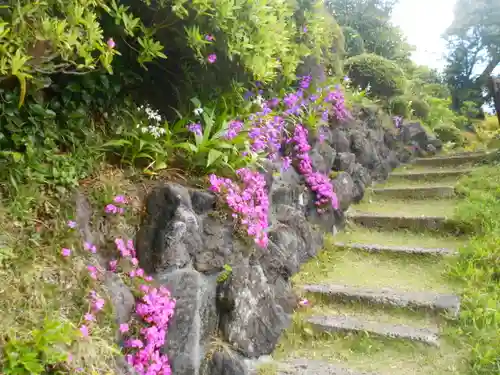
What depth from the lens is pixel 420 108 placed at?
8594 millimetres

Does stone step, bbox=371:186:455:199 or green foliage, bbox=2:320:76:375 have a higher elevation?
stone step, bbox=371:186:455:199

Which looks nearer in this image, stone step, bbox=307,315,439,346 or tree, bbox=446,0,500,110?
stone step, bbox=307,315,439,346

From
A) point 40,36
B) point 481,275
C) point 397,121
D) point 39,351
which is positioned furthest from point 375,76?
point 39,351

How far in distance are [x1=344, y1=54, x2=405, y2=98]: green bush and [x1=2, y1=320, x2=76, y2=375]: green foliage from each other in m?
6.63

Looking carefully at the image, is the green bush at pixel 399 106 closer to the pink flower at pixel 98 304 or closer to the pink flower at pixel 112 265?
the pink flower at pixel 112 265

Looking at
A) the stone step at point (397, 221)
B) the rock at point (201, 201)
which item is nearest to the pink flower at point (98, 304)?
the rock at point (201, 201)

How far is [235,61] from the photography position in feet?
10.7

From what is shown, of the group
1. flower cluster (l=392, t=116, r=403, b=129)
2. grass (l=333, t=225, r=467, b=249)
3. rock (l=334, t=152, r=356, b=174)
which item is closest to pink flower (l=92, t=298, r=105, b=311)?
grass (l=333, t=225, r=467, b=249)

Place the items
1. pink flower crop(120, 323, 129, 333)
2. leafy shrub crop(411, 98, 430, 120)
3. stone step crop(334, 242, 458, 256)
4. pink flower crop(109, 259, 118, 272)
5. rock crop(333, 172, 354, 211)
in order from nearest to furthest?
pink flower crop(120, 323, 129, 333)
pink flower crop(109, 259, 118, 272)
stone step crop(334, 242, 458, 256)
rock crop(333, 172, 354, 211)
leafy shrub crop(411, 98, 430, 120)

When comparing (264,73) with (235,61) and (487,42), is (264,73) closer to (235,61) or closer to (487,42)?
(235,61)

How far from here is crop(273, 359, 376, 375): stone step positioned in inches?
115

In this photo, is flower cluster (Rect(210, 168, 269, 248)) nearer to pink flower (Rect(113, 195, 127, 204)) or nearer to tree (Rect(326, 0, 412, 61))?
pink flower (Rect(113, 195, 127, 204))

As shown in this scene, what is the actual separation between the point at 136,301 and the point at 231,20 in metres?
1.98

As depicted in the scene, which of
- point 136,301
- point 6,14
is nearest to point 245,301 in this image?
point 136,301
